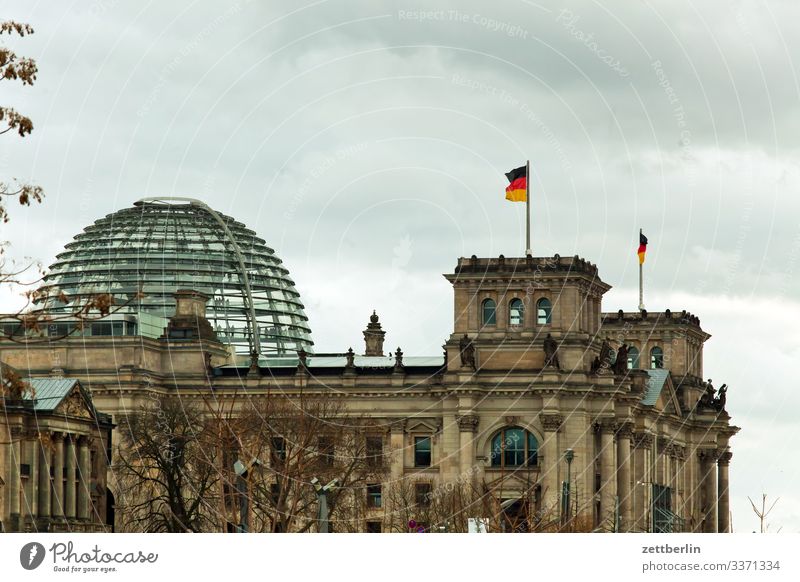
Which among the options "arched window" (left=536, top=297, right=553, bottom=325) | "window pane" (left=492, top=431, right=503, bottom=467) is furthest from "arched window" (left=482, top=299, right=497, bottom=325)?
"window pane" (left=492, top=431, right=503, bottom=467)

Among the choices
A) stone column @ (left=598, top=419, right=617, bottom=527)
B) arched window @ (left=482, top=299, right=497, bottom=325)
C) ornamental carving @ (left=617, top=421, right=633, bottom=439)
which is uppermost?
arched window @ (left=482, top=299, right=497, bottom=325)

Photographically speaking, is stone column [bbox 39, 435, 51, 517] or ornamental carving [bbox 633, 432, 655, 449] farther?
ornamental carving [bbox 633, 432, 655, 449]

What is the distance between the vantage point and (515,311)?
172375 mm

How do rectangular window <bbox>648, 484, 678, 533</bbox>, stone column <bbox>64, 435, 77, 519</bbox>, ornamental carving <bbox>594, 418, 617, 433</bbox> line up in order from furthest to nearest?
1. ornamental carving <bbox>594, 418, 617, 433</bbox>
2. rectangular window <bbox>648, 484, 678, 533</bbox>
3. stone column <bbox>64, 435, 77, 519</bbox>

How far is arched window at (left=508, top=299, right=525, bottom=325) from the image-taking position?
172 meters

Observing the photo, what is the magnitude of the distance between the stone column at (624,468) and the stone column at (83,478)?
163ft

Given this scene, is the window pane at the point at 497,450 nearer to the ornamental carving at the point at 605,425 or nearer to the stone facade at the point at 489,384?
the stone facade at the point at 489,384

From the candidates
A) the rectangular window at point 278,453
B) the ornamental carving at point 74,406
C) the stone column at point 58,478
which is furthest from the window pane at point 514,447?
the stone column at point 58,478

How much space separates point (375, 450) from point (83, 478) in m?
35.5

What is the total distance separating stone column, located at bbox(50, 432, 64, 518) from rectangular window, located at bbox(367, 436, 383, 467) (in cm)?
3542

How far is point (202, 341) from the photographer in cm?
17900

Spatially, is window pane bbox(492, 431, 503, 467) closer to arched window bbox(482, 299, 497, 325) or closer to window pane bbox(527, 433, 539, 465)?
window pane bbox(527, 433, 539, 465)

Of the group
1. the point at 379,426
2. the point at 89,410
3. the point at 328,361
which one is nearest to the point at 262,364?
the point at 328,361
